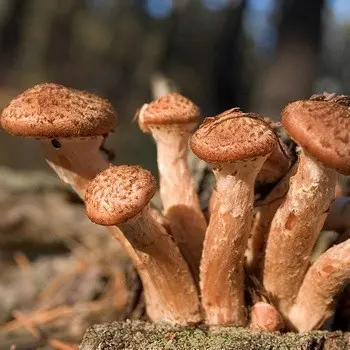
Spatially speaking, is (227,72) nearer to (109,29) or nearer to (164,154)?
(164,154)

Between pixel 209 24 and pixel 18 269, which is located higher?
pixel 18 269

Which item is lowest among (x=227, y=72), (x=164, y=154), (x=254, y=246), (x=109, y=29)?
(x=109, y=29)

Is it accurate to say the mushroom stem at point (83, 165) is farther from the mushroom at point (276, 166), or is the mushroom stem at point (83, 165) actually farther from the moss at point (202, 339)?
the mushroom at point (276, 166)

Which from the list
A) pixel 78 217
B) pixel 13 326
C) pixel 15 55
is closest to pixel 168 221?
pixel 13 326

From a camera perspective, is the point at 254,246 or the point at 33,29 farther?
the point at 33,29

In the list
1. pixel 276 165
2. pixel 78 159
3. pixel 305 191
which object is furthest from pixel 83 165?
pixel 305 191

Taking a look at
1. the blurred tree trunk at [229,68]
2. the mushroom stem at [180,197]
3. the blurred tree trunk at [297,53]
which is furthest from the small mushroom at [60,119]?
the blurred tree trunk at [229,68]

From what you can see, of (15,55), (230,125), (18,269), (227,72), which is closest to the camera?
(230,125)
